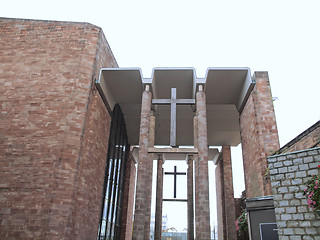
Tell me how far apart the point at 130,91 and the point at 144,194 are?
5.69 m

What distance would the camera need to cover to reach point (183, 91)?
49.0 feet

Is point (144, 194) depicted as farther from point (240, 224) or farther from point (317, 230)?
point (317, 230)

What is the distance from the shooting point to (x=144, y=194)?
1156cm

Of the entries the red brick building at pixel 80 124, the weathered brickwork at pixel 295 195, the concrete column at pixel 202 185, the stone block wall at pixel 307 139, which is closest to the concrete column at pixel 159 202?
the red brick building at pixel 80 124

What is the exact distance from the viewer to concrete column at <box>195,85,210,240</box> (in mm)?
10783

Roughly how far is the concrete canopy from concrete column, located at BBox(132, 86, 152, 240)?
1224mm

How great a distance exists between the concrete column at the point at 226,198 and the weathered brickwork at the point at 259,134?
190 inches

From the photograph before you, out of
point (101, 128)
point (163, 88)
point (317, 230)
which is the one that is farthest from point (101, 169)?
point (317, 230)

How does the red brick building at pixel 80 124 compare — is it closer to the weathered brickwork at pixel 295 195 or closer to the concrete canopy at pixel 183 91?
the concrete canopy at pixel 183 91

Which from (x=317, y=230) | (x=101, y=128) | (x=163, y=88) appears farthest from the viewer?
(x=163, y=88)

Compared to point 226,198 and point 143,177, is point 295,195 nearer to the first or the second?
point 143,177

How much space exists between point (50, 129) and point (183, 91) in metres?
6.92

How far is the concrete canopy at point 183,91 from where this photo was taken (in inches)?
527

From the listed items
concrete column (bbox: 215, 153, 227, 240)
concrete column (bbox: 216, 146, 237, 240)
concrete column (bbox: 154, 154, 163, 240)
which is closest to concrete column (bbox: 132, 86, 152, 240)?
concrete column (bbox: 154, 154, 163, 240)
